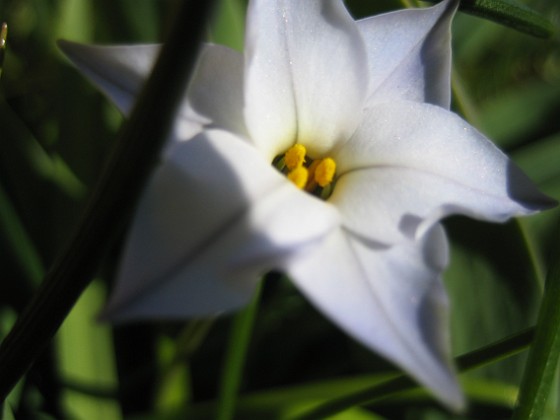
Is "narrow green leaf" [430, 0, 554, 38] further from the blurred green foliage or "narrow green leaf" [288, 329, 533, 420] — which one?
"narrow green leaf" [288, 329, 533, 420]

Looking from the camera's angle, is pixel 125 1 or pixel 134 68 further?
pixel 125 1

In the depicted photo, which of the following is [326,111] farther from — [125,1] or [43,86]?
[43,86]

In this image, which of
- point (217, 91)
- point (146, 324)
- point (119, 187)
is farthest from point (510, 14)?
point (146, 324)

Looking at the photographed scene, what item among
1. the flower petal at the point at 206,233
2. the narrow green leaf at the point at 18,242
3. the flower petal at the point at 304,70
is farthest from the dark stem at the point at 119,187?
the narrow green leaf at the point at 18,242

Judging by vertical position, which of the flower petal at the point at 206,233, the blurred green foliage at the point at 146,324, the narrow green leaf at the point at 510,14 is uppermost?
the flower petal at the point at 206,233

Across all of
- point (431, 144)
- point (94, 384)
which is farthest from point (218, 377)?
point (431, 144)

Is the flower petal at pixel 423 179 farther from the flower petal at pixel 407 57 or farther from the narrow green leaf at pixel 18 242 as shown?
the narrow green leaf at pixel 18 242
